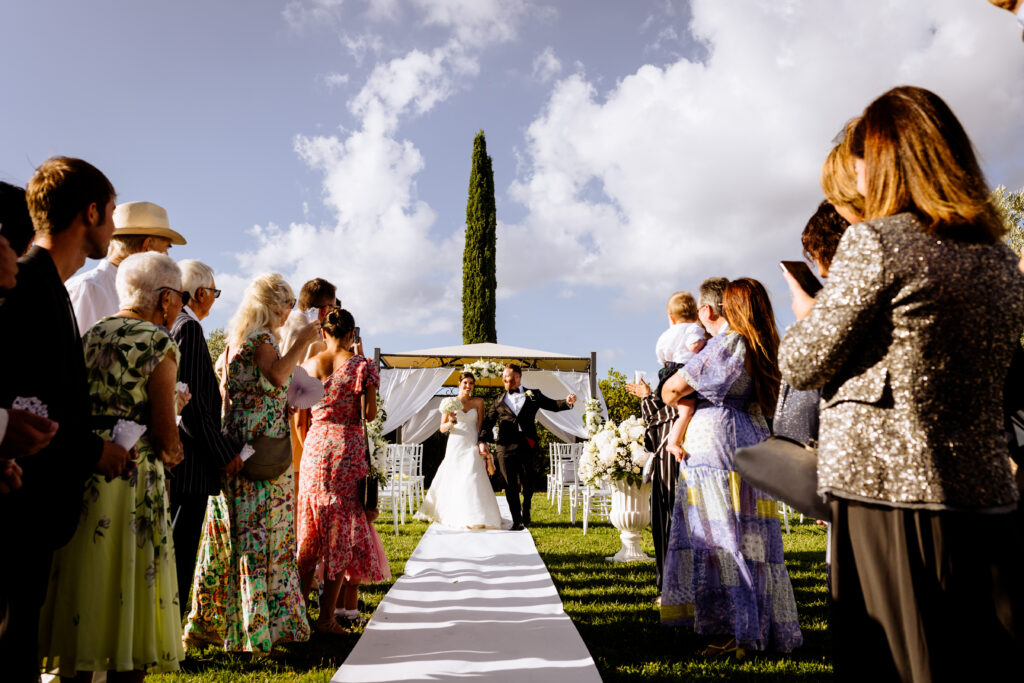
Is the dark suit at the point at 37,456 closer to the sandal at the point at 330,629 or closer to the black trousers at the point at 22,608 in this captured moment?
the black trousers at the point at 22,608

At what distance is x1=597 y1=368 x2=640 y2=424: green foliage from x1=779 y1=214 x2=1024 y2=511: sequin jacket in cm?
1803

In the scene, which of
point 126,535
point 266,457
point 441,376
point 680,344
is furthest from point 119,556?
point 441,376

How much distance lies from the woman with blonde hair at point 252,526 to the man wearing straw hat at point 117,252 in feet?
2.41

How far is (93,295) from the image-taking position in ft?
12.2

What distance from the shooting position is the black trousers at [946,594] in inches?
59.5

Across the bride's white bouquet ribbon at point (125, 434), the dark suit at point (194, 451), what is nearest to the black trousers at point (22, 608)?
the bride's white bouquet ribbon at point (125, 434)

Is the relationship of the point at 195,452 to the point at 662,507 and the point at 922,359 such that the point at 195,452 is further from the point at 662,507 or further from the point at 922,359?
the point at 662,507

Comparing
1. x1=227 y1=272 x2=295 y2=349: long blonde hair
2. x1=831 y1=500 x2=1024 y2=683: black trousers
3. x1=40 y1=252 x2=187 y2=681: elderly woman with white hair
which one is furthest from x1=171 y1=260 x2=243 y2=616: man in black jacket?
x1=831 y1=500 x2=1024 y2=683: black trousers

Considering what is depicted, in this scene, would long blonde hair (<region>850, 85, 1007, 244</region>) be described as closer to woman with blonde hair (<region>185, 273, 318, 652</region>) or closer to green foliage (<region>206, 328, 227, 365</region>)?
woman with blonde hair (<region>185, 273, 318, 652</region>)

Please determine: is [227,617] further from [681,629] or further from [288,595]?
[681,629]

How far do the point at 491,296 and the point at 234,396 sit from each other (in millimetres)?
25002

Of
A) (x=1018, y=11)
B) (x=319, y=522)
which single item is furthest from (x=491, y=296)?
(x=1018, y=11)

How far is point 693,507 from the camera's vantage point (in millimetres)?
3857

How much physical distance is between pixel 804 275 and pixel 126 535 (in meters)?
2.60
